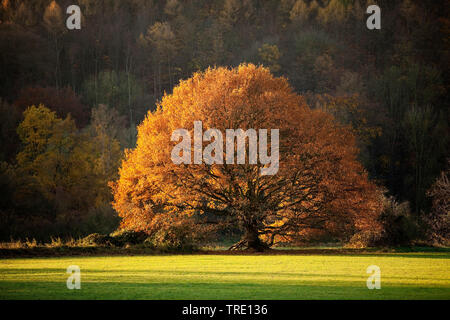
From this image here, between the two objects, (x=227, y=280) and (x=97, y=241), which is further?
(x=97, y=241)

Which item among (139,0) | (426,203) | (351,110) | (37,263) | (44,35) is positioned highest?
(139,0)

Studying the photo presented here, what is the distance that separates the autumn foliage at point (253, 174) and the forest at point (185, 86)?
46cm

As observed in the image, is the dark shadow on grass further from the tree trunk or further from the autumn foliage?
the tree trunk

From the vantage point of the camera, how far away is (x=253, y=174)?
34656mm

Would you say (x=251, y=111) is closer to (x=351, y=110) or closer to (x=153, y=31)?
(x=351, y=110)

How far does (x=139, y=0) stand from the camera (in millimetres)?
118812

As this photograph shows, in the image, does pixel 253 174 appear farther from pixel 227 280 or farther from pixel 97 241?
pixel 227 280

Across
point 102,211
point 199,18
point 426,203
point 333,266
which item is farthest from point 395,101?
point 333,266

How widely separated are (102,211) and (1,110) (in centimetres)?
2398

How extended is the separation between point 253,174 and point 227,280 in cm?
1599

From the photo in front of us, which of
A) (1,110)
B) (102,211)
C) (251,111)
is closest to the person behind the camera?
(251,111)

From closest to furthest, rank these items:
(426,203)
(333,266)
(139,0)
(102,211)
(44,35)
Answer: (333,266)
(102,211)
(426,203)
(44,35)
(139,0)

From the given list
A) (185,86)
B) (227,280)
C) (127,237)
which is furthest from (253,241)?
(227,280)

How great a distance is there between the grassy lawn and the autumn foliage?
9.14 metres
